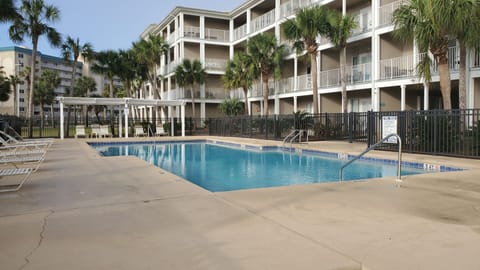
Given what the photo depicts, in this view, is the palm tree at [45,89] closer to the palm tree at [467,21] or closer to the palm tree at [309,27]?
the palm tree at [309,27]

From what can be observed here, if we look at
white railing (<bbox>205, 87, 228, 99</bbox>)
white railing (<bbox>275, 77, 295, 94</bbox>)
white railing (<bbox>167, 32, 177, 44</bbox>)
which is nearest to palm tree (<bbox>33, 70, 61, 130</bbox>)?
white railing (<bbox>167, 32, 177, 44</bbox>)

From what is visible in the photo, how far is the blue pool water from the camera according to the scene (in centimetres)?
996

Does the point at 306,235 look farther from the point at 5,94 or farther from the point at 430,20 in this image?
the point at 5,94

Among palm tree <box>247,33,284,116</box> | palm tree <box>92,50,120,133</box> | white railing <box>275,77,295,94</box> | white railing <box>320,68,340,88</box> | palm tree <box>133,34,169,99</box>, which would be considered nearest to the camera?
white railing <box>320,68,340,88</box>

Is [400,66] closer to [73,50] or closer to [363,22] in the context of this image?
[363,22]

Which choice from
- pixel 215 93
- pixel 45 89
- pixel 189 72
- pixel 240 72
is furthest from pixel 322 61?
pixel 45 89

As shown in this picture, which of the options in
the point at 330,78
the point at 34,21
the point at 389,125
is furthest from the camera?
the point at 34,21

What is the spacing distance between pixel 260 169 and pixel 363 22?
14.7 m

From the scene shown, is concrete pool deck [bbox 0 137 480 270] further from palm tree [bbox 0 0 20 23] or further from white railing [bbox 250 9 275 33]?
white railing [bbox 250 9 275 33]

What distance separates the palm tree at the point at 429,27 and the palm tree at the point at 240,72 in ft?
45.8

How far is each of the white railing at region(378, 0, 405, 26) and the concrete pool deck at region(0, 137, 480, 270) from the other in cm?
1523

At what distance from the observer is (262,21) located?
31.6 m

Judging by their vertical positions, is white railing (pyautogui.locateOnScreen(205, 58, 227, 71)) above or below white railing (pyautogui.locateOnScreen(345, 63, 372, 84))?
above

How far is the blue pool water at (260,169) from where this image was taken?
9.96 metres
